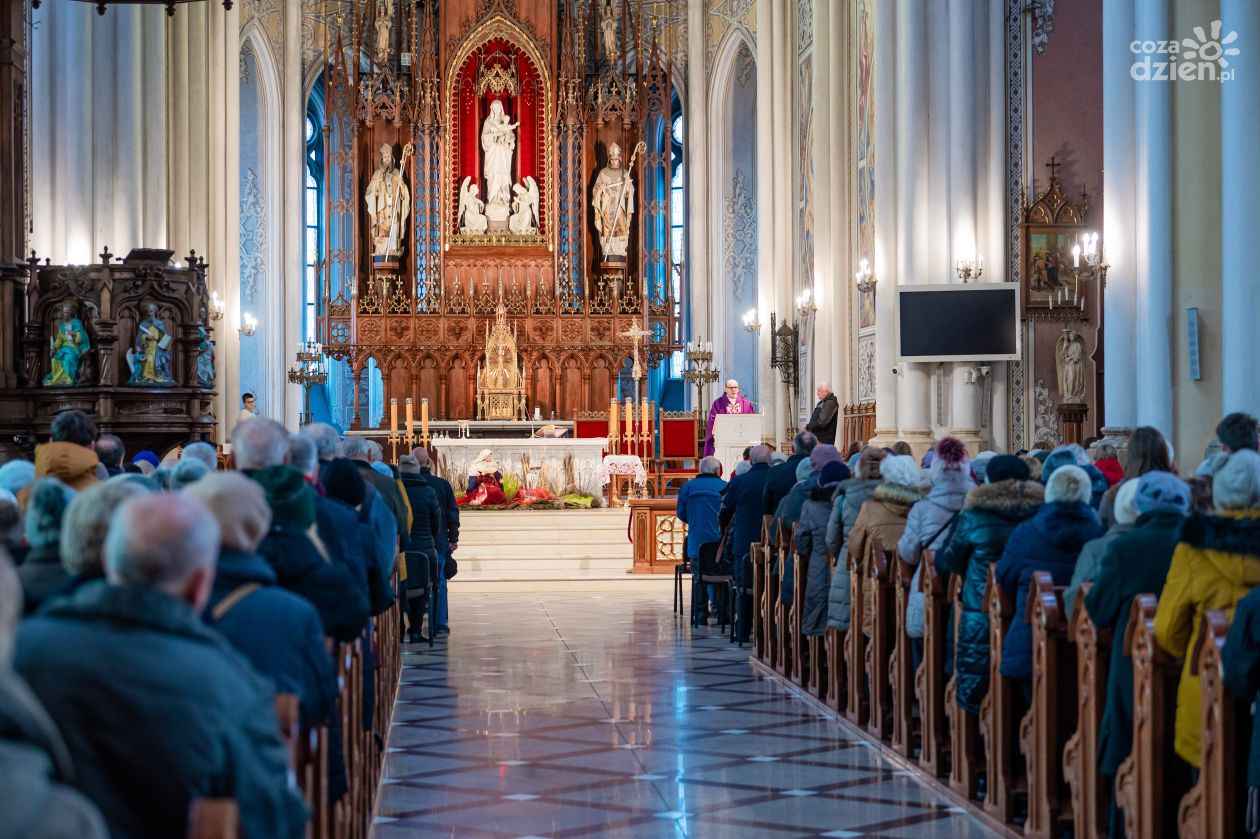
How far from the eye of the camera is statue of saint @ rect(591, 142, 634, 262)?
28.5 metres

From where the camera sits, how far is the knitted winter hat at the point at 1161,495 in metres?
5.87

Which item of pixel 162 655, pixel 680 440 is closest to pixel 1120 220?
pixel 680 440

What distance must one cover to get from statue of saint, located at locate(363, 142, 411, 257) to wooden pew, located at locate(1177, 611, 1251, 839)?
2411cm

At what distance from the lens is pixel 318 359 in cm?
2759

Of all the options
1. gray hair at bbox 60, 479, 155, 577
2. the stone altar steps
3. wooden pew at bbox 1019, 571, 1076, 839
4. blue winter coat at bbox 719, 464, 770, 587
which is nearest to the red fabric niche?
the stone altar steps

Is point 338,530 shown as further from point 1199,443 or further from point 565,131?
point 565,131

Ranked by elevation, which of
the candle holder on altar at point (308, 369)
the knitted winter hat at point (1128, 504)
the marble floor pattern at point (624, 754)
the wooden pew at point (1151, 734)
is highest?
the candle holder on altar at point (308, 369)

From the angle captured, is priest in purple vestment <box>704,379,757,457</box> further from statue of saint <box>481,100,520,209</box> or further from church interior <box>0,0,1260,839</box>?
statue of saint <box>481,100,520,209</box>

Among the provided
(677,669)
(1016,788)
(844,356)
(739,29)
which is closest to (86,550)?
(1016,788)

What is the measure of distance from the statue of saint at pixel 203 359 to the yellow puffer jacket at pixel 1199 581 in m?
12.4

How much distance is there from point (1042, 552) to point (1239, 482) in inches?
59.8

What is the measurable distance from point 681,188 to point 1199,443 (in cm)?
2053

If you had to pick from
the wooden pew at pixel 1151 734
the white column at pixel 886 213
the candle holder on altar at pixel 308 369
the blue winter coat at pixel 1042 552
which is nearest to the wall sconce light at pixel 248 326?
the candle holder on altar at pixel 308 369

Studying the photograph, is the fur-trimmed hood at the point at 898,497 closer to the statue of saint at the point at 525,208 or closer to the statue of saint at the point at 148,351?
the statue of saint at the point at 148,351
